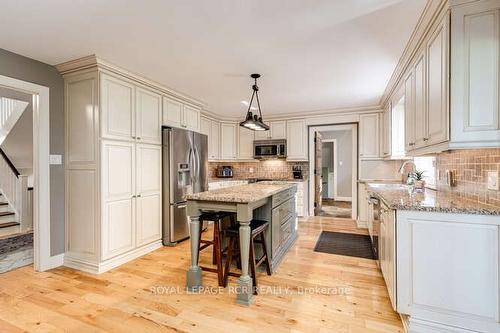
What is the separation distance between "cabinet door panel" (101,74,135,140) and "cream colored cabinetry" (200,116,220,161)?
2.33 metres

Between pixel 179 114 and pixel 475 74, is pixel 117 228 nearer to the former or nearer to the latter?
pixel 179 114

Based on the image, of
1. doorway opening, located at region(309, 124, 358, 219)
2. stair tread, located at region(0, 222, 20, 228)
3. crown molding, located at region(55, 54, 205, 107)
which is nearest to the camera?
crown molding, located at region(55, 54, 205, 107)

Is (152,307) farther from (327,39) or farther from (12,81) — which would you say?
(327,39)

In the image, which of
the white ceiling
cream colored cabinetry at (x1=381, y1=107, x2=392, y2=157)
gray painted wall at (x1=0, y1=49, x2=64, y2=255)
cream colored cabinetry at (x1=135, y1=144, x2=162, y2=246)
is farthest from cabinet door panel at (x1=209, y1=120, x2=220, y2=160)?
cream colored cabinetry at (x1=381, y1=107, x2=392, y2=157)

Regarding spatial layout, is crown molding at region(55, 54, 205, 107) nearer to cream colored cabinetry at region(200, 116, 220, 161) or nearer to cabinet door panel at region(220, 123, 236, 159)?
cream colored cabinetry at region(200, 116, 220, 161)

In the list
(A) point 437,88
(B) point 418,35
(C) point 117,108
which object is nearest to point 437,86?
(A) point 437,88

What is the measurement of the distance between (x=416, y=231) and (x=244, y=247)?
131 cm

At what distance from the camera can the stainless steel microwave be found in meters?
5.58

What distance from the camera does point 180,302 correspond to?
217 centimetres

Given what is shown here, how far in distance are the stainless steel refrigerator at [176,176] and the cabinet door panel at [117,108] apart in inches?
24.0

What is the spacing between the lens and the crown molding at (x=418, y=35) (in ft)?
Answer: 5.68

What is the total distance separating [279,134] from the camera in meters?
5.68

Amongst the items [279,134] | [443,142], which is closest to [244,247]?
[443,142]

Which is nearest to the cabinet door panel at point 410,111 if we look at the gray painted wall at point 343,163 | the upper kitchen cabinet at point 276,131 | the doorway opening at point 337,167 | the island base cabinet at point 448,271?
the island base cabinet at point 448,271
